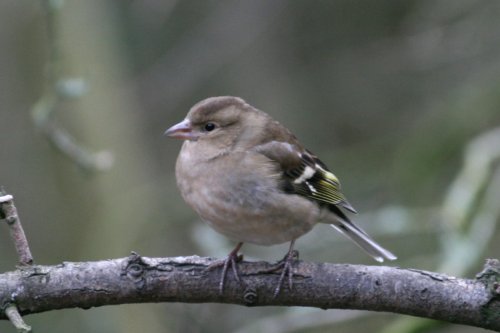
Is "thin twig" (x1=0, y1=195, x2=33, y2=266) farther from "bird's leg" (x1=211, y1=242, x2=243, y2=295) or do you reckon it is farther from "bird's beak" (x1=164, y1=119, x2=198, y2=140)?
"bird's beak" (x1=164, y1=119, x2=198, y2=140)

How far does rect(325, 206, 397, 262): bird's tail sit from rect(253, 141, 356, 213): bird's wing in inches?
4.1

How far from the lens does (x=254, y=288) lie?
3.95m

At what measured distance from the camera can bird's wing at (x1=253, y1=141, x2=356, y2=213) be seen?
4793 millimetres

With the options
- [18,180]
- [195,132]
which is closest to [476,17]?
[195,132]

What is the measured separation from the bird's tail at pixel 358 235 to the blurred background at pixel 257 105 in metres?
0.18

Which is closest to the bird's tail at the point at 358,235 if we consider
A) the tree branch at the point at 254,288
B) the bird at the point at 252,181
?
the bird at the point at 252,181

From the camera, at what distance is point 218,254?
17.9ft

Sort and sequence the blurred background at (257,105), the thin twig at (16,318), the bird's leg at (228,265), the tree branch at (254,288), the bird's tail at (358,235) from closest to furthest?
the thin twig at (16,318) → the tree branch at (254,288) → the bird's leg at (228,265) → the bird's tail at (358,235) → the blurred background at (257,105)

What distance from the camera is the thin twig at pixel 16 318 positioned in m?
2.98

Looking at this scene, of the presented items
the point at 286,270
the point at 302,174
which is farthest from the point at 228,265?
the point at 302,174

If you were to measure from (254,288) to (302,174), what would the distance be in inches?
46.9

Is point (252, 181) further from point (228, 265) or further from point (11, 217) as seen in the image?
Answer: point (11, 217)

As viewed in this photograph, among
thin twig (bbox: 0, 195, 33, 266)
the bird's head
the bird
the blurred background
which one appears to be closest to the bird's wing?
the bird

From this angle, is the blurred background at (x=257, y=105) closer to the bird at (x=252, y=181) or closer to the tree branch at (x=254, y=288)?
the bird at (x=252, y=181)
